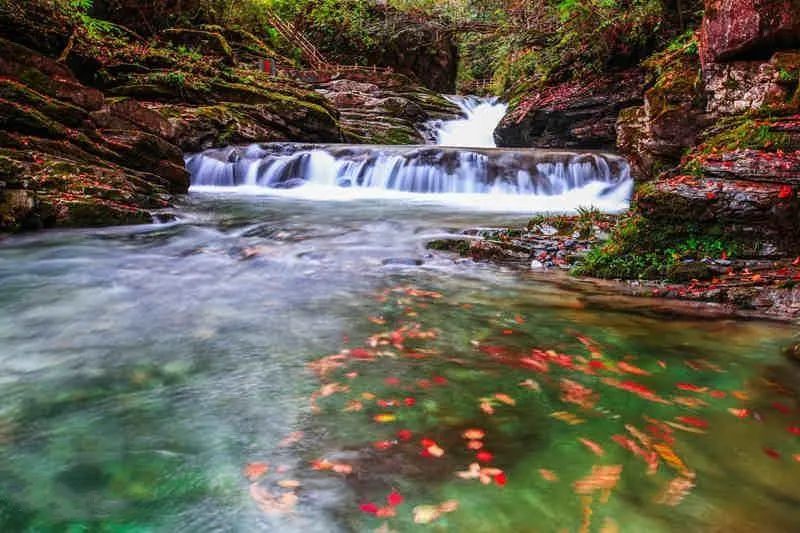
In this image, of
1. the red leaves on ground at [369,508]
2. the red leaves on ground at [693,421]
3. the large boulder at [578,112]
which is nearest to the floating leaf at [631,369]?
the red leaves on ground at [693,421]

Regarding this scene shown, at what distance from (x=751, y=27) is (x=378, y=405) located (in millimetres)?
7505

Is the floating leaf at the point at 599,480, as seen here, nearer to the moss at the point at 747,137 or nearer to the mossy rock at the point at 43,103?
the moss at the point at 747,137

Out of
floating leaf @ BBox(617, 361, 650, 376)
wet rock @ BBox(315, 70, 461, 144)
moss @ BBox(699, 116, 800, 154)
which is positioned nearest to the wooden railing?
wet rock @ BBox(315, 70, 461, 144)

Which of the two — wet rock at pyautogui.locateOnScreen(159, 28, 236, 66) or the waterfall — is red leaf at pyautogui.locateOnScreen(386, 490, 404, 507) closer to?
the waterfall

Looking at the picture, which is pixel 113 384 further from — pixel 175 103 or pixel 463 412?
pixel 175 103

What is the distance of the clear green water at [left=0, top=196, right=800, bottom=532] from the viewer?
2096 millimetres

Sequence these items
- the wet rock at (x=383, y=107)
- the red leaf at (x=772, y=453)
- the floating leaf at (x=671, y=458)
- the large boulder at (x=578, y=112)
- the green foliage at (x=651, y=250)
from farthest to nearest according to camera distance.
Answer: the wet rock at (x=383, y=107) → the large boulder at (x=578, y=112) → the green foliage at (x=651, y=250) → the red leaf at (x=772, y=453) → the floating leaf at (x=671, y=458)

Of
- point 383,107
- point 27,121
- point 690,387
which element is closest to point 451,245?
point 690,387

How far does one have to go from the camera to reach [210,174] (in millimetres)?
14367

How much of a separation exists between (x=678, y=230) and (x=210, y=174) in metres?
12.1

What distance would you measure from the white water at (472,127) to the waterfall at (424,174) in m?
7.94

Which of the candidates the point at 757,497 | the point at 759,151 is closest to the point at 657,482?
the point at 757,497

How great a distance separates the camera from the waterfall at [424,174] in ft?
39.9

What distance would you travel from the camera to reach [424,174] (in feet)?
45.7
